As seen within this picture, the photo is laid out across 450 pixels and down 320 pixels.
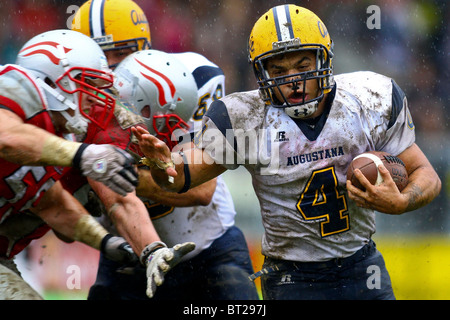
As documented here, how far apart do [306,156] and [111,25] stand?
1840 millimetres

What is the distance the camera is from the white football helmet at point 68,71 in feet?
9.59

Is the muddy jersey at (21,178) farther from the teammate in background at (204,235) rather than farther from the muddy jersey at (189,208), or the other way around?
the teammate in background at (204,235)

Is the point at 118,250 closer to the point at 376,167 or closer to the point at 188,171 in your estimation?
the point at 188,171

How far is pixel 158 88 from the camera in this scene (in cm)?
346

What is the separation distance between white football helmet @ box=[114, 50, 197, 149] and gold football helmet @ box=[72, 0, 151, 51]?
605 mm

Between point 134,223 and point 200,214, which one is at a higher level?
point 134,223

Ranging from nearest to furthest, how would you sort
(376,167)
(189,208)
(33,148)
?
1. (33,148)
2. (376,167)
3. (189,208)

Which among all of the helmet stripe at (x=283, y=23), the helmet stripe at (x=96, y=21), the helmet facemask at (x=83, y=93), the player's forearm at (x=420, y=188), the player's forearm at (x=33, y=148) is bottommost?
the player's forearm at (x=420, y=188)

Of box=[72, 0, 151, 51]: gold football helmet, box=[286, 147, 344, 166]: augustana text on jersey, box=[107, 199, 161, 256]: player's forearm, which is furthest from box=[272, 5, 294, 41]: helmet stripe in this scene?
box=[72, 0, 151, 51]: gold football helmet

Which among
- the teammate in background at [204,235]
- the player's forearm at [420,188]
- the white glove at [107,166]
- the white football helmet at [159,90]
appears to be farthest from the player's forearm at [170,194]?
the player's forearm at [420,188]

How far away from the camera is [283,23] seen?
2.92m

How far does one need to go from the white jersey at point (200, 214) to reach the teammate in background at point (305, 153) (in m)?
0.79

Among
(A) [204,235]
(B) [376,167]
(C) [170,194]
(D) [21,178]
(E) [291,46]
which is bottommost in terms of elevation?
(A) [204,235]

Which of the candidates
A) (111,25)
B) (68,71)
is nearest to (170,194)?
(68,71)
